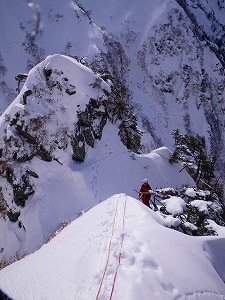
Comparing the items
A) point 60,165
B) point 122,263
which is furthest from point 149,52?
point 122,263

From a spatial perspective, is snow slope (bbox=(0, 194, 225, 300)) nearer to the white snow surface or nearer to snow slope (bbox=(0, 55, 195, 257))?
the white snow surface

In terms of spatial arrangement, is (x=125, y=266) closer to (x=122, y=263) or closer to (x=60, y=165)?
(x=122, y=263)

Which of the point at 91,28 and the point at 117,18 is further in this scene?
the point at 117,18

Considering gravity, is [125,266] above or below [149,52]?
below

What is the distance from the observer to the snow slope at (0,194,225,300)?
364 cm

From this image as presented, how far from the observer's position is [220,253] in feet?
17.2

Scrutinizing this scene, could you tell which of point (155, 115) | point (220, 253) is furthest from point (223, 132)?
point (220, 253)

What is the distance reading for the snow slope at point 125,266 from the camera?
364cm

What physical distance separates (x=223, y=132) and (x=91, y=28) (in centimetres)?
2263

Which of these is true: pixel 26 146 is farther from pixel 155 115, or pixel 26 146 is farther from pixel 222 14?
pixel 222 14

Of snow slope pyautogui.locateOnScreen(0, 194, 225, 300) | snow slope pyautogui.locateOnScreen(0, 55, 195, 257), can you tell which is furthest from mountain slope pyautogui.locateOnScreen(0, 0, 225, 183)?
snow slope pyautogui.locateOnScreen(0, 194, 225, 300)

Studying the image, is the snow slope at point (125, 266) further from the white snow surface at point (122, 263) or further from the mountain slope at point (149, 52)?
the mountain slope at point (149, 52)

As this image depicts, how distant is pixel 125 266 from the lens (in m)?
3.96

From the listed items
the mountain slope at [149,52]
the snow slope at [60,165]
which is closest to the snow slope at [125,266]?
the snow slope at [60,165]
